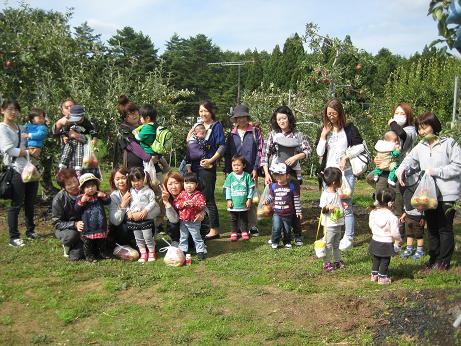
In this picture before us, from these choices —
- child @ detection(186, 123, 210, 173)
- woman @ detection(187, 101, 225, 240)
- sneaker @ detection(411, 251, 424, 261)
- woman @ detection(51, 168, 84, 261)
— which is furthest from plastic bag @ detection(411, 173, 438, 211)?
woman @ detection(51, 168, 84, 261)

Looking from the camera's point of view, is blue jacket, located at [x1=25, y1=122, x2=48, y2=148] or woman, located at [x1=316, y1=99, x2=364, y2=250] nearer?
woman, located at [x1=316, y1=99, x2=364, y2=250]

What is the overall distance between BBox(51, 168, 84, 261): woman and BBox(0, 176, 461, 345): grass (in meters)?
0.21

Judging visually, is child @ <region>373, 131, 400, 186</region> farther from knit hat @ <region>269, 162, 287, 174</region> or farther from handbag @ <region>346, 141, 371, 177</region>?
knit hat @ <region>269, 162, 287, 174</region>

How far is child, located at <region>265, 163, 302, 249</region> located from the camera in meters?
6.39

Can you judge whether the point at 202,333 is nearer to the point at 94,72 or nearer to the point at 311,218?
the point at 311,218

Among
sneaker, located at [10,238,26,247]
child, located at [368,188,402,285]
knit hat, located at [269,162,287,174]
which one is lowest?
sneaker, located at [10,238,26,247]

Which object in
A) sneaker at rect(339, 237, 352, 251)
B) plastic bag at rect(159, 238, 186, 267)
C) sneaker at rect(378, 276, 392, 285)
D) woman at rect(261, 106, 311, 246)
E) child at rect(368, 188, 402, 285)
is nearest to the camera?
child at rect(368, 188, 402, 285)

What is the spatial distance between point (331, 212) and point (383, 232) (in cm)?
64

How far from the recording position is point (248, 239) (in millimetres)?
7125

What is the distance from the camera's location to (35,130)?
709cm

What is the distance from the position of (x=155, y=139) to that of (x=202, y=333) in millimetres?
3177

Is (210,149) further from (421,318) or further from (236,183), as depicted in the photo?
(421,318)

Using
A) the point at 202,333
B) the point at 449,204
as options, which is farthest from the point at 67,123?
the point at 449,204

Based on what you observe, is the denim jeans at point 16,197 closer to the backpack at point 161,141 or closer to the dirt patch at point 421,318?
the backpack at point 161,141
